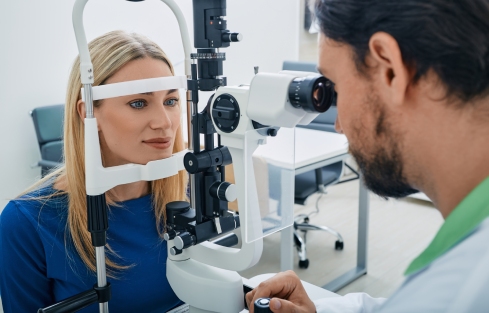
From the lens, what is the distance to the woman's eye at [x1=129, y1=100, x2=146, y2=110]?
118 centimetres

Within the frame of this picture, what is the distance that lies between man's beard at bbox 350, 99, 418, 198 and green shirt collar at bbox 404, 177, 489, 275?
5.3 inches

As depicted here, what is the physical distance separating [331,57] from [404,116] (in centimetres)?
15

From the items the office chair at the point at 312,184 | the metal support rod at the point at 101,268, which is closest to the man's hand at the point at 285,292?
the metal support rod at the point at 101,268

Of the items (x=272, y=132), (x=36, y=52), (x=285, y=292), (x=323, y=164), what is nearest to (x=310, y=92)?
(x=272, y=132)

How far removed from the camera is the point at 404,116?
28.8 inches

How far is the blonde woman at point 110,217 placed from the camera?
120 cm

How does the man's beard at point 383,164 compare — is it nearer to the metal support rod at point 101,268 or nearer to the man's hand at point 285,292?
the man's hand at point 285,292

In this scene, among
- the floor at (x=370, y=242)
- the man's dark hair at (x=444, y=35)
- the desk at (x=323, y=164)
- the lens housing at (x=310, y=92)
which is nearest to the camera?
the man's dark hair at (x=444, y=35)

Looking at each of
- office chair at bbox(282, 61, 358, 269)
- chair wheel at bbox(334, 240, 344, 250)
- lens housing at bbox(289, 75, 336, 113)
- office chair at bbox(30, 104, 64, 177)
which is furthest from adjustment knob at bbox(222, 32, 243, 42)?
chair wheel at bbox(334, 240, 344, 250)

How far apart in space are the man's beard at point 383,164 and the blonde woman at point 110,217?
526mm

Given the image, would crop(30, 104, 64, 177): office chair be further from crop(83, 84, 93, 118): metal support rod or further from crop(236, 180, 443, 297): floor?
crop(83, 84, 93, 118): metal support rod

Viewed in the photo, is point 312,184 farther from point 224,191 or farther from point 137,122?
point 224,191

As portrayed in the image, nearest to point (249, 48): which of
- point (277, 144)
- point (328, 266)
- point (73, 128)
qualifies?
point (328, 266)

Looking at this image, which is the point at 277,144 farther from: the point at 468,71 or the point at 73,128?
the point at 73,128
